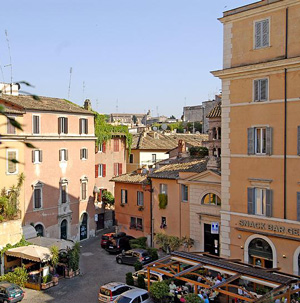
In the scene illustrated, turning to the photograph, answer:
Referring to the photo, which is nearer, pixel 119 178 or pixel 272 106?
pixel 272 106

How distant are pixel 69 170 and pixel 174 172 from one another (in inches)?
398

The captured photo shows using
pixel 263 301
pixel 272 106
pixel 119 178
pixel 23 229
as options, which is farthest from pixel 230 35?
pixel 23 229

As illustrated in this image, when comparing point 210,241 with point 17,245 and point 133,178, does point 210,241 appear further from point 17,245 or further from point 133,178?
point 17,245

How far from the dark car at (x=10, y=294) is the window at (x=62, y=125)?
15.5m

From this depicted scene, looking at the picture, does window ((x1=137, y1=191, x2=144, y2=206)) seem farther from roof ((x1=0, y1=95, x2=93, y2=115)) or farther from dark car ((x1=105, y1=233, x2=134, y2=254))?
roof ((x1=0, y1=95, x2=93, y2=115))

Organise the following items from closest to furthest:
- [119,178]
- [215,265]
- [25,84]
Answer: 1. [25,84]
2. [215,265]
3. [119,178]

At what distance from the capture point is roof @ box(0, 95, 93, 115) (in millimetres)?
30234

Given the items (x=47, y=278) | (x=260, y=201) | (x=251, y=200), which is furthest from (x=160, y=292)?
(x=47, y=278)

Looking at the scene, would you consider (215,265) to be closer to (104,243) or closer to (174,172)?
(174,172)

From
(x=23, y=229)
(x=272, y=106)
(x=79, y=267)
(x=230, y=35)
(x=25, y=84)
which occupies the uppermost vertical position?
(x=230, y=35)

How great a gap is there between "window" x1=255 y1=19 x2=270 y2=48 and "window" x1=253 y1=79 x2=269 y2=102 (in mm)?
1829

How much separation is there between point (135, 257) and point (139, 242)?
308 cm

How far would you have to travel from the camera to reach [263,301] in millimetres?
14469

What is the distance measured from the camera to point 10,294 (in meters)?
20.2
